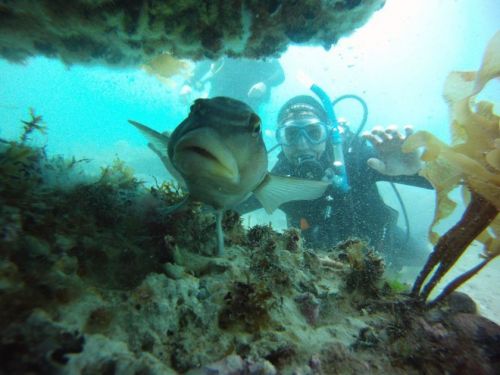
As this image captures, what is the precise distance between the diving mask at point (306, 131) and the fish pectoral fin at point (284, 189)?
4.85 meters

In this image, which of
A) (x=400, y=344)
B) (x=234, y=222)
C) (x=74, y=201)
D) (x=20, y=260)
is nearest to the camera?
(x=20, y=260)

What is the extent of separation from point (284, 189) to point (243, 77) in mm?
18683

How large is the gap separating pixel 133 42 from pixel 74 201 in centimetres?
301

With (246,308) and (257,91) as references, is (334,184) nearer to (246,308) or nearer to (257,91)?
(246,308)

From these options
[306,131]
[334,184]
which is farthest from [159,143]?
[306,131]

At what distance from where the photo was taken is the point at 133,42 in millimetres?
4398

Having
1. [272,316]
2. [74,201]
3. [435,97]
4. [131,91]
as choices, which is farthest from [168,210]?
[435,97]

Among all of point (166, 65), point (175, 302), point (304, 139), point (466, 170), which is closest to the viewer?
point (175, 302)

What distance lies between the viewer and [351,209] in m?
7.66

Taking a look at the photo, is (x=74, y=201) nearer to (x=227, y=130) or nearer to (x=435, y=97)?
(x=227, y=130)

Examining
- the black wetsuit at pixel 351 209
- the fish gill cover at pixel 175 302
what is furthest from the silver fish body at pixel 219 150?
the black wetsuit at pixel 351 209

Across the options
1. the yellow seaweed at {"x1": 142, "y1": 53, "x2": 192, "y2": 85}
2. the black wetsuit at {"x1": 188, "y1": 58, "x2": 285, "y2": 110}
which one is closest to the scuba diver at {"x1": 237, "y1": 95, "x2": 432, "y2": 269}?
the yellow seaweed at {"x1": 142, "y1": 53, "x2": 192, "y2": 85}

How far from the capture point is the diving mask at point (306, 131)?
8.15 metres

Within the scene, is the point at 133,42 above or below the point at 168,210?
above
